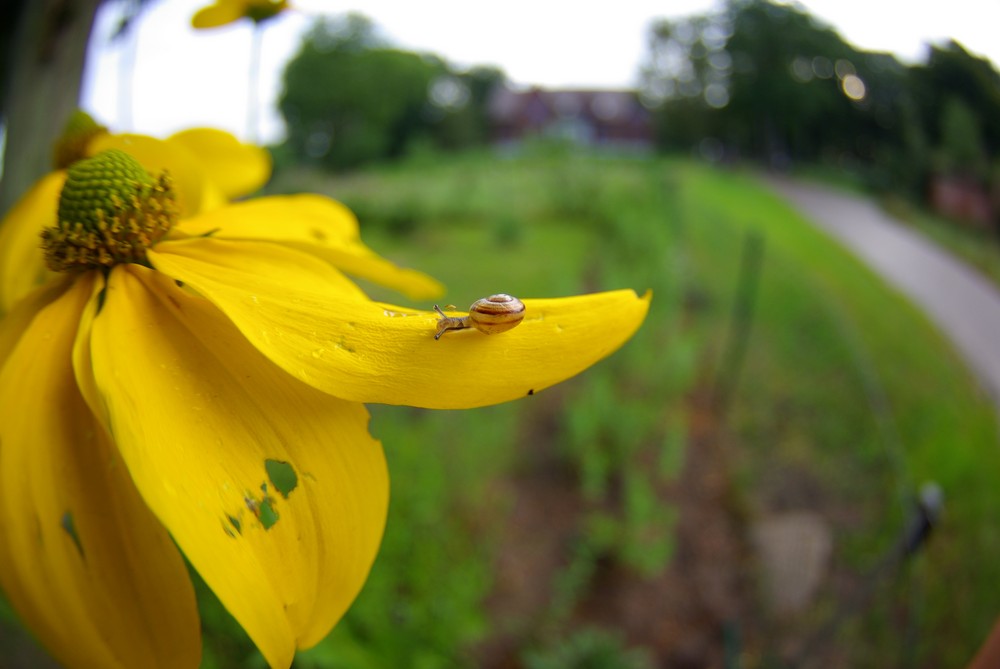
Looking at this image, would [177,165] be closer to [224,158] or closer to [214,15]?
[224,158]

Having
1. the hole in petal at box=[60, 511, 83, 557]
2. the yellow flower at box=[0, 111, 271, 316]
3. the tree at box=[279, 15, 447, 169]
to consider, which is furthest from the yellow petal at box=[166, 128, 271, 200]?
the tree at box=[279, 15, 447, 169]

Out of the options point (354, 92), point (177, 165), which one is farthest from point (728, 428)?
point (354, 92)

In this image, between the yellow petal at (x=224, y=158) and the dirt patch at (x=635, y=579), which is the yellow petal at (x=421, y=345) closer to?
the yellow petal at (x=224, y=158)

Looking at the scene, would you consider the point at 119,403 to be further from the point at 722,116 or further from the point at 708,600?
the point at 708,600

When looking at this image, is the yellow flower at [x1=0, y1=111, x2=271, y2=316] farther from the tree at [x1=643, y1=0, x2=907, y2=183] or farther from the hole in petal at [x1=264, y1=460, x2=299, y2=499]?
the tree at [x1=643, y1=0, x2=907, y2=183]

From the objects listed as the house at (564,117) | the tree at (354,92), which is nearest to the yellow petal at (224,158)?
the tree at (354,92)
